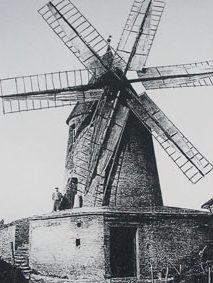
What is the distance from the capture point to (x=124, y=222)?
1259 cm

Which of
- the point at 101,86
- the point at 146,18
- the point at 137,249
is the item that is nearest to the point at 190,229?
the point at 137,249

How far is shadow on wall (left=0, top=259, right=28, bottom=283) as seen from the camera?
38.0 ft

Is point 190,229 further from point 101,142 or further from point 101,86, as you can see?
point 101,86

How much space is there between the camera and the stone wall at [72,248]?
40.0 feet

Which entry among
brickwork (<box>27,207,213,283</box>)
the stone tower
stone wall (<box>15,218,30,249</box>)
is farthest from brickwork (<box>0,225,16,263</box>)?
the stone tower

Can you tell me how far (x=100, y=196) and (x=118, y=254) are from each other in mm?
2088

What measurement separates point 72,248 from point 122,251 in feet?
5.88

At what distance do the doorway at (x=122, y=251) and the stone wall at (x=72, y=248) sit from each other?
0.85m

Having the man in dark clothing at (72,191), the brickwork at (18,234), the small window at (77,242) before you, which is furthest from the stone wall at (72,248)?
the brickwork at (18,234)

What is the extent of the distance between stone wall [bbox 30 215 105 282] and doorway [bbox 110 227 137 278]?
2.79ft

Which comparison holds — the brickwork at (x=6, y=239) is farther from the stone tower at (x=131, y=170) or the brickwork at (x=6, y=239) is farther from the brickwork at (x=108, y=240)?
the stone tower at (x=131, y=170)

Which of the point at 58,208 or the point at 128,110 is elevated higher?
the point at 128,110

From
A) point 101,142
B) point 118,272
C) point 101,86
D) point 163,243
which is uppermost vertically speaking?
point 101,86

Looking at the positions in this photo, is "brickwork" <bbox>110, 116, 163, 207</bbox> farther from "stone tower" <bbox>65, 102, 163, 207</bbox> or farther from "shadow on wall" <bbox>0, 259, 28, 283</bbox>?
"shadow on wall" <bbox>0, 259, 28, 283</bbox>
